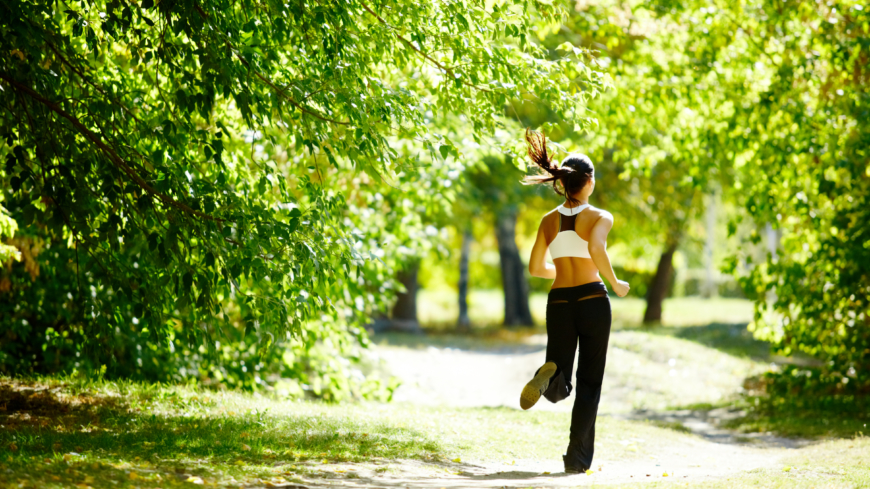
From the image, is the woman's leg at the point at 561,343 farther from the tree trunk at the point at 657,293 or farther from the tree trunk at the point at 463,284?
the tree trunk at the point at 463,284

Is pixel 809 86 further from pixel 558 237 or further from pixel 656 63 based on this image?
pixel 558 237

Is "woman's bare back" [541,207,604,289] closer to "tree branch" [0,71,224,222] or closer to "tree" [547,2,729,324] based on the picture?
"tree branch" [0,71,224,222]

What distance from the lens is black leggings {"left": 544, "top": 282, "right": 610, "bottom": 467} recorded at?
540 cm

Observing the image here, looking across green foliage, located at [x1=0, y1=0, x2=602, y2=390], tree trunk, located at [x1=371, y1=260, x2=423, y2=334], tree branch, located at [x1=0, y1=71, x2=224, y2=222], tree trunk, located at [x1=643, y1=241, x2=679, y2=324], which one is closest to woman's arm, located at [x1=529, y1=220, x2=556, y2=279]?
green foliage, located at [x1=0, y1=0, x2=602, y2=390]

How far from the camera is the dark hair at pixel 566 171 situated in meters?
5.57

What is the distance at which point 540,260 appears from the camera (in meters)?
5.73

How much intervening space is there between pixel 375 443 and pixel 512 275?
1938 centimetres

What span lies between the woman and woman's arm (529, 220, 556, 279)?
7cm

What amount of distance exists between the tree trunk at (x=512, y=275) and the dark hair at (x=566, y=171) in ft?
58.0

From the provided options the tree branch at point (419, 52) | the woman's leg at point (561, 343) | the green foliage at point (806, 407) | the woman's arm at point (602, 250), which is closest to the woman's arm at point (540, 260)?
the woman's leg at point (561, 343)

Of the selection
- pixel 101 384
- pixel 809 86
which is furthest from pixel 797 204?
pixel 101 384

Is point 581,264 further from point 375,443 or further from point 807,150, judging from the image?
point 807,150

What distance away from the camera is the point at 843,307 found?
10203 millimetres

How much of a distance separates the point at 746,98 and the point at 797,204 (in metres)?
1.53
